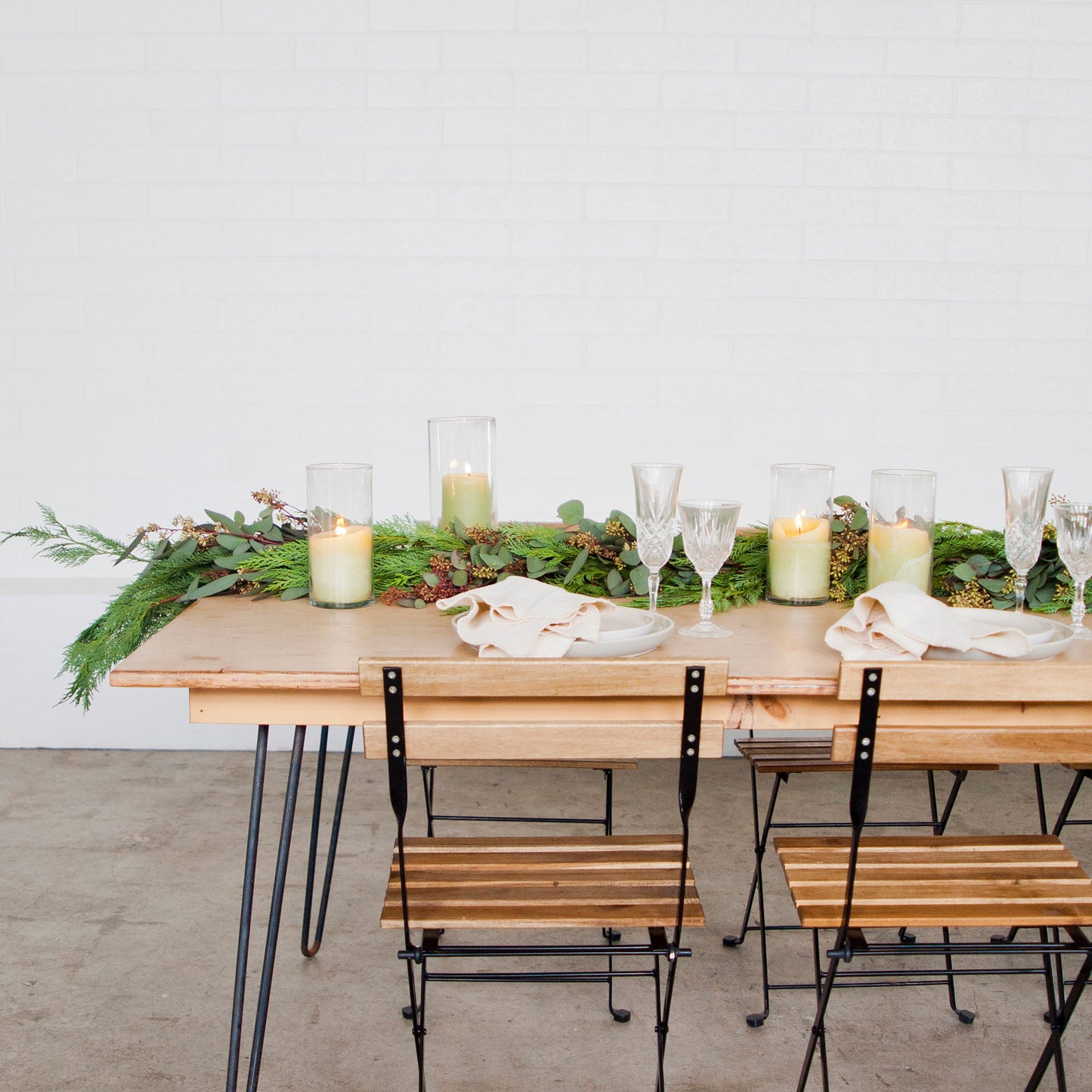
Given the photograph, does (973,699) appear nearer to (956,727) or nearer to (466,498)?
(956,727)

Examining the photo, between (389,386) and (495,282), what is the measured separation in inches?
19.4

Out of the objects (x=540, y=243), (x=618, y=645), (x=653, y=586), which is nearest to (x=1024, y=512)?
(x=653, y=586)

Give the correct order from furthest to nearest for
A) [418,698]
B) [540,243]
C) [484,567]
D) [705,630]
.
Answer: [540,243] → [484,567] → [705,630] → [418,698]

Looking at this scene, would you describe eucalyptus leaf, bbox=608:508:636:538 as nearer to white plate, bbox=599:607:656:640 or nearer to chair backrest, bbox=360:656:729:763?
white plate, bbox=599:607:656:640

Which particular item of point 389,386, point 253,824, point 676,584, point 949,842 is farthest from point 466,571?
point 389,386

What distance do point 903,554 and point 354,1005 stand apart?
1329 millimetres

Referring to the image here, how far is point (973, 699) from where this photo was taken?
1448mm

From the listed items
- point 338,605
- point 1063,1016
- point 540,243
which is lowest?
point 1063,1016

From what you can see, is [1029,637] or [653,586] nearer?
[1029,637]

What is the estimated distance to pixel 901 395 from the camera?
379 centimetres

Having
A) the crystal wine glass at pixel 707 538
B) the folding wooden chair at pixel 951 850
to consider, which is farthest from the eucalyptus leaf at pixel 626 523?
the folding wooden chair at pixel 951 850

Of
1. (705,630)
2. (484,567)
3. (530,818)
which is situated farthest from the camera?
Answer: (530,818)

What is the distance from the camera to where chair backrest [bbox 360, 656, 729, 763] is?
55.8 inches

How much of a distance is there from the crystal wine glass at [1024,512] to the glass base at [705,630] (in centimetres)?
48
